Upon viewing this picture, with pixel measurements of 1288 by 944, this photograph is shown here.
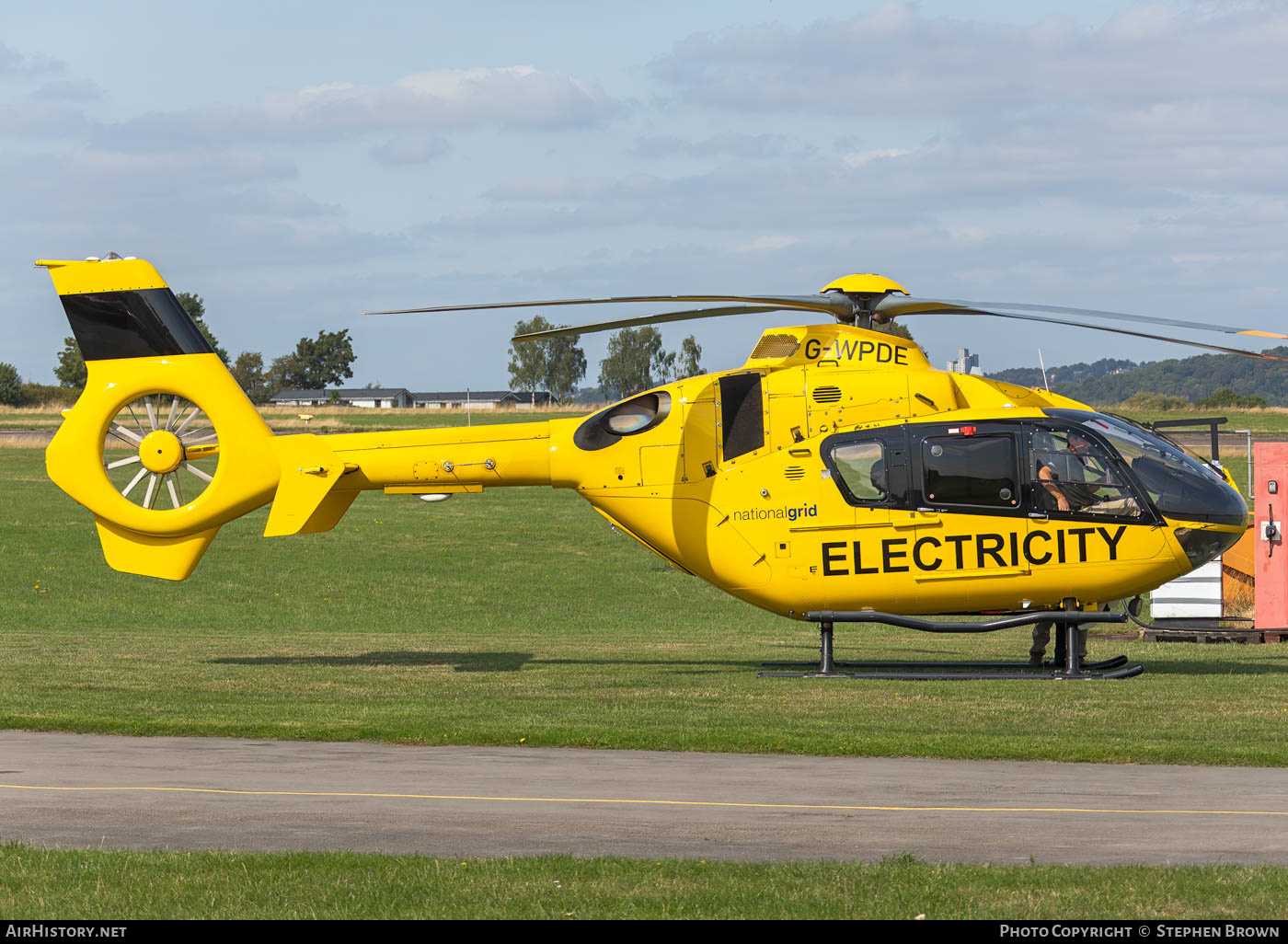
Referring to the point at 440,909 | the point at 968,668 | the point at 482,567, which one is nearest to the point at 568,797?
the point at 440,909

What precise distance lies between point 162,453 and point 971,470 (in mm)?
9820

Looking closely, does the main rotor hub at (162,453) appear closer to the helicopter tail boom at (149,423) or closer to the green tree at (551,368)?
the helicopter tail boom at (149,423)

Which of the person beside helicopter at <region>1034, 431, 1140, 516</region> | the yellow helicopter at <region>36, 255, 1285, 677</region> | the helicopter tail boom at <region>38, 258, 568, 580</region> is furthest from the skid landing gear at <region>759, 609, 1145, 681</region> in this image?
the helicopter tail boom at <region>38, 258, 568, 580</region>

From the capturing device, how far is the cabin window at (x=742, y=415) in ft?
56.0

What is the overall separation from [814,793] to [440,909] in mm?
4030

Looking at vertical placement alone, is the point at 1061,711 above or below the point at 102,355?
below

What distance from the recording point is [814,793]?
35.5 ft

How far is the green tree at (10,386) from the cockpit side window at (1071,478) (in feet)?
370

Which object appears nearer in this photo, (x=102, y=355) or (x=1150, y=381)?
(x=102, y=355)

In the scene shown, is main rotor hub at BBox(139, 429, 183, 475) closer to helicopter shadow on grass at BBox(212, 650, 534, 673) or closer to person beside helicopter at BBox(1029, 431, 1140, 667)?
helicopter shadow on grass at BBox(212, 650, 534, 673)

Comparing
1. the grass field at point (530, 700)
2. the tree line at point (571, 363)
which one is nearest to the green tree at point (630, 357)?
the tree line at point (571, 363)

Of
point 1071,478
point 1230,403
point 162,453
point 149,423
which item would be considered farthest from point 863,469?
point 1230,403

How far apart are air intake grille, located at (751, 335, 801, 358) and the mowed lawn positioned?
3.88 meters
